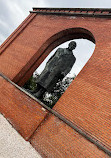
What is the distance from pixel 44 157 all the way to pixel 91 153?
43.1 inches

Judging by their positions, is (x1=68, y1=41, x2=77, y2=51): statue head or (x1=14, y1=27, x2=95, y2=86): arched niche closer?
(x1=68, y1=41, x2=77, y2=51): statue head

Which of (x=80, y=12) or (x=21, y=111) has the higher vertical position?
(x=80, y=12)

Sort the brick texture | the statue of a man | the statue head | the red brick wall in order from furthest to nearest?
the statue head, the statue of a man, the brick texture, the red brick wall

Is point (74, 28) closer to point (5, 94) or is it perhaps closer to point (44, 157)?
point (5, 94)

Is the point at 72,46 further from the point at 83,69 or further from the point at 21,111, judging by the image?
the point at 21,111

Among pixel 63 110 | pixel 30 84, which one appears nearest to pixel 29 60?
pixel 63 110

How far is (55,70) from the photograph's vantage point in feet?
13.4

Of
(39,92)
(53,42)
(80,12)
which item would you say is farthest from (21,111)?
(80,12)

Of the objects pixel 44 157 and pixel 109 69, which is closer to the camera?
pixel 44 157

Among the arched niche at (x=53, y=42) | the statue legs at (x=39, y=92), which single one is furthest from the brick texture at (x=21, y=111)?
the arched niche at (x=53, y=42)

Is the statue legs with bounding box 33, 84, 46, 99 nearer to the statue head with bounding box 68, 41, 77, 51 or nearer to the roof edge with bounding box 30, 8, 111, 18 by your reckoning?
the statue head with bounding box 68, 41, 77, 51

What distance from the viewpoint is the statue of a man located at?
13.4ft

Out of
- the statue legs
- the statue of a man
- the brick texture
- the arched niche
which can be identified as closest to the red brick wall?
the arched niche

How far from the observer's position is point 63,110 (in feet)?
10.0
